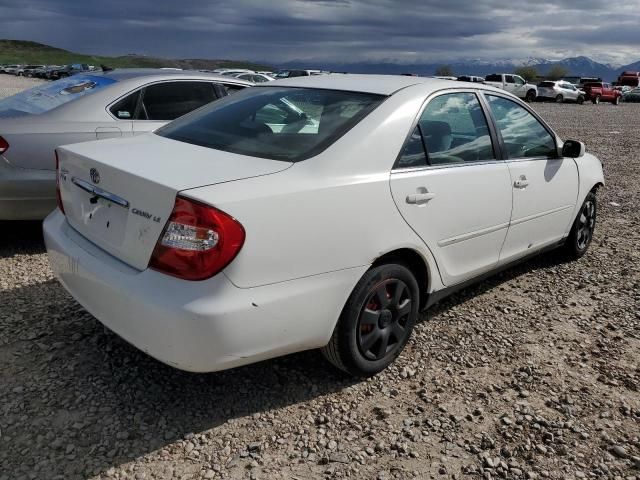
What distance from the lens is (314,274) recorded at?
2541 millimetres

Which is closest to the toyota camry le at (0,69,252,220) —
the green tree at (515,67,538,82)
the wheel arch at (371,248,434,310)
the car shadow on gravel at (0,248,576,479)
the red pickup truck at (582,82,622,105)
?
the car shadow on gravel at (0,248,576,479)

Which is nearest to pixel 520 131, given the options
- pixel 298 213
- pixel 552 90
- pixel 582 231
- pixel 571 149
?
pixel 571 149

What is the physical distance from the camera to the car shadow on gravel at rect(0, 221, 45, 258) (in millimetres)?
4793

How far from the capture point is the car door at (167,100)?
4.94 metres

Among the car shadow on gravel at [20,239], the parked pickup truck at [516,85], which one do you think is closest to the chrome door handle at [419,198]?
the car shadow on gravel at [20,239]

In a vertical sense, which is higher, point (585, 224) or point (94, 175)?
point (94, 175)

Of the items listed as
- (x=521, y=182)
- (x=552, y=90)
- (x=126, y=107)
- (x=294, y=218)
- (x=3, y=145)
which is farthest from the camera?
(x=552, y=90)

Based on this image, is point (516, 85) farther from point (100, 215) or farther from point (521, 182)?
point (100, 215)

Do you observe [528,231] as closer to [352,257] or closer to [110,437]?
[352,257]

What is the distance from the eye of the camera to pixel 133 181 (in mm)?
2484

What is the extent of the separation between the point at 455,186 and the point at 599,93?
40974 millimetres

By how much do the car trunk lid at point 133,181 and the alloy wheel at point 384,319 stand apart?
2.89 feet

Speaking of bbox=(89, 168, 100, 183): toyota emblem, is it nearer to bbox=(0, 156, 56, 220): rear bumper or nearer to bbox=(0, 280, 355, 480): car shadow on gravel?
bbox=(0, 280, 355, 480): car shadow on gravel

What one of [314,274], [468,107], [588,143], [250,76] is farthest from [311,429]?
[250,76]
